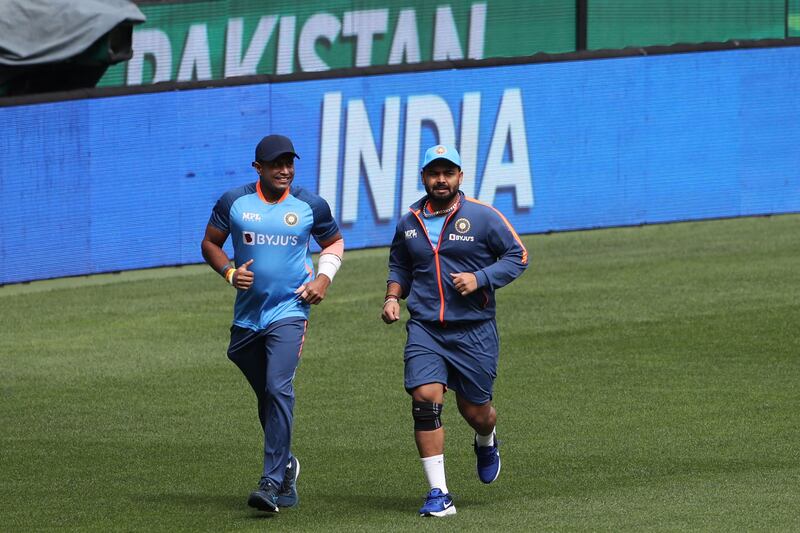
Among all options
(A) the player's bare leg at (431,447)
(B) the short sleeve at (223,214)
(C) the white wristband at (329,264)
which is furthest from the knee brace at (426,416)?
(B) the short sleeve at (223,214)

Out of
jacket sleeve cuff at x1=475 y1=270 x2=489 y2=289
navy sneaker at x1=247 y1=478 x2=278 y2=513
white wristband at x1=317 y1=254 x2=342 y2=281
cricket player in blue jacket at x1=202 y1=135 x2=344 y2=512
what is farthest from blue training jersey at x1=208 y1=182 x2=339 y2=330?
jacket sleeve cuff at x1=475 y1=270 x2=489 y2=289

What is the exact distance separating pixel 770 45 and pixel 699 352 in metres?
7.77

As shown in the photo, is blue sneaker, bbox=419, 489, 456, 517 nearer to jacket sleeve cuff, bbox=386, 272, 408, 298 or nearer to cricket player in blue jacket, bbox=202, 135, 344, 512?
cricket player in blue jacket, bbox=202, 135, 344, 512

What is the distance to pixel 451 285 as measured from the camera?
847cm

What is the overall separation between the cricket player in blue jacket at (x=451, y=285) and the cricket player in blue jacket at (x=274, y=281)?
0.50 m

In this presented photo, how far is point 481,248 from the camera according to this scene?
852 cm

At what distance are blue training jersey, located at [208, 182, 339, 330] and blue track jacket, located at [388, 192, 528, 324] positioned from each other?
0.60 meters

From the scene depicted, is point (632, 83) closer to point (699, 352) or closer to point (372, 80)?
point (372, 80)

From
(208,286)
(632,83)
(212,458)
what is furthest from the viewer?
(632,83)

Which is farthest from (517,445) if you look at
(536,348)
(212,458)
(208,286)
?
(208,286)

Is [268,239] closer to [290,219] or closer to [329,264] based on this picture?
[290,219]

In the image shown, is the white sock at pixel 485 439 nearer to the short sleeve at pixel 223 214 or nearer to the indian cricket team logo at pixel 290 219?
the indian cricket team logo at pixel 290 219

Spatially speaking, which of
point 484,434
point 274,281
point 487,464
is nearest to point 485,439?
point 484,434

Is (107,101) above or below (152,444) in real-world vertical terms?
above
